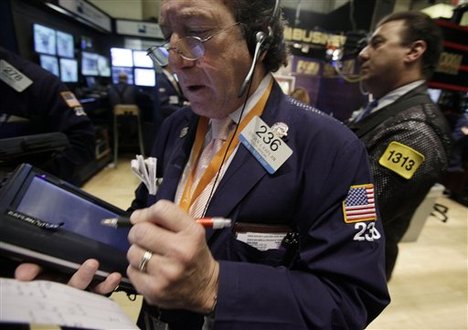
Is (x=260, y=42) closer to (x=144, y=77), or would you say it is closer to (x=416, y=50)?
(x=416, y=50)

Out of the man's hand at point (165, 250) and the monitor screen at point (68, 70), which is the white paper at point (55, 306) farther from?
the monitor screen at point (68, 70)

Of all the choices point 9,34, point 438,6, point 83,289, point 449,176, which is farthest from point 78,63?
point 449,176

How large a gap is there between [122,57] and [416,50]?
19.1 feet

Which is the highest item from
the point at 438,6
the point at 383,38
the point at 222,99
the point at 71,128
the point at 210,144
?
the point at 438,6

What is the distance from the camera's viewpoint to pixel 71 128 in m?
1.64

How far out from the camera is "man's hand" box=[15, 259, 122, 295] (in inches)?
19.4

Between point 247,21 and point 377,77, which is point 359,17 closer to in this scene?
point 377,77

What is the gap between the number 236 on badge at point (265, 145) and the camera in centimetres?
64

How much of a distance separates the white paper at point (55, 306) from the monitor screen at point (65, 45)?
5170 mm

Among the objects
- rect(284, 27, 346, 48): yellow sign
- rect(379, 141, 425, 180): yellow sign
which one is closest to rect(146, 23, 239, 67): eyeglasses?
rect(379, 141, 425, 180): yellow sign

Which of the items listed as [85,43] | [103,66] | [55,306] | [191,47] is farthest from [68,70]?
[55,306]

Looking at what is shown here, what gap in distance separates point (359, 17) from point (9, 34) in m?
5.85

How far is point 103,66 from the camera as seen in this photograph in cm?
636

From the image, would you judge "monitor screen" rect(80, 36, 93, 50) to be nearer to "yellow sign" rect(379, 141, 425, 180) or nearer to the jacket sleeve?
"yellow sign" rect(379, 141, 425, 180)
